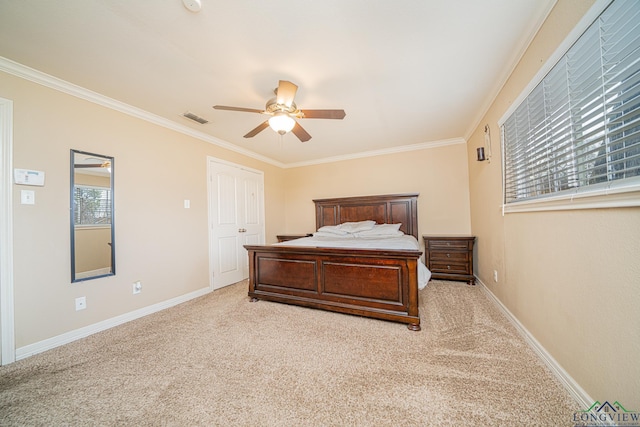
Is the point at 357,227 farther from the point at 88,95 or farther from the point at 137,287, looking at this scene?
the point at 88,95

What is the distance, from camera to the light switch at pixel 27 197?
1.92 m

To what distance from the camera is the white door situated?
3682 mm

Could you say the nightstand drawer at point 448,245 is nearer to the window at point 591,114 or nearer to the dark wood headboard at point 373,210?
the dark wood headboard at point 373,210

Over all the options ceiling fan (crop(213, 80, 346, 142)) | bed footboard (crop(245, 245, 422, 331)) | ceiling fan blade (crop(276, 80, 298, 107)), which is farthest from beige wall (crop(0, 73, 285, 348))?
ceiling fan blade (crop(276, 80, 298, 107))

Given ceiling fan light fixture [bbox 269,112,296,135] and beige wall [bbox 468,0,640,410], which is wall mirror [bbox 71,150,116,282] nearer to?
ceiling fan light fixture [bbox 269,112,296,135]

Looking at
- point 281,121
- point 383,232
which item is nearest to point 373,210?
point 383,232

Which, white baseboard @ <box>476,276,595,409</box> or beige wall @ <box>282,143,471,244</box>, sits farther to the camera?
beige wall @ <box>282,143,471,244</box>

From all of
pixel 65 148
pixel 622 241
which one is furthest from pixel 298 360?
pixel 65 148

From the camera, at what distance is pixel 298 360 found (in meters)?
1.75

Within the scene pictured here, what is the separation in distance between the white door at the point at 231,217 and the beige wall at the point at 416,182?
1237 millimetres

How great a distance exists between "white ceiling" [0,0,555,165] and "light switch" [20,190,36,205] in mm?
1099

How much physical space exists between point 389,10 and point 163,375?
299 centimetres

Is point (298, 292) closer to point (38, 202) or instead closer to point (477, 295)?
point (477, 295)

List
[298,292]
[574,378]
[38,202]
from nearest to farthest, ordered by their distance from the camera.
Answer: [574,378], [38,202], [298,292]
